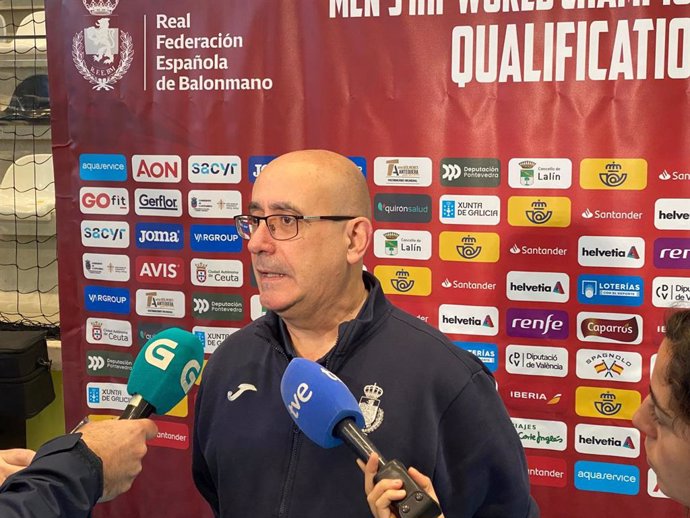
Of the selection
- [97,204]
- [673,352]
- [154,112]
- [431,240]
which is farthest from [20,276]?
[673,352]

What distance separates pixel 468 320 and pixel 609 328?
0.44 m

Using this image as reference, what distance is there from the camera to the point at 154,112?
281 cm

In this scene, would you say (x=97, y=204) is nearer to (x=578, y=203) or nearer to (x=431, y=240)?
(x=431, y=240)

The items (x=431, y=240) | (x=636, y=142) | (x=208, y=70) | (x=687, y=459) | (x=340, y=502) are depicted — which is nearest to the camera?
(x=687, y=459)

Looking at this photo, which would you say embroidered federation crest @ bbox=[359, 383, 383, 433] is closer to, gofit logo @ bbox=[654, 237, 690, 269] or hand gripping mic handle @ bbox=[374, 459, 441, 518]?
hand gripping mic handle @ bbox=[374, 459, 441, 518]

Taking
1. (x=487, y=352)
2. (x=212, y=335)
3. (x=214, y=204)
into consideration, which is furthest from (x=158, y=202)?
(x=487, y=352)

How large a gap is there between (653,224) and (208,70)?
1592 mm

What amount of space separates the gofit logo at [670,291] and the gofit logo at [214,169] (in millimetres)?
1446

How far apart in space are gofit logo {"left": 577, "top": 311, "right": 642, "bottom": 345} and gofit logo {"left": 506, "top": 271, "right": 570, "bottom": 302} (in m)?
0.09

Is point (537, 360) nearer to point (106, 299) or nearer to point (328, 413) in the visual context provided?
point (328, 413)

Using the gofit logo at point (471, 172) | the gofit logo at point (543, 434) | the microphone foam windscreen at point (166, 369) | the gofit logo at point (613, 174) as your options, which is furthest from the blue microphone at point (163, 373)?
the gofit logo at point (613, 174)

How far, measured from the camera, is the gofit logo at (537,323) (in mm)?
2436

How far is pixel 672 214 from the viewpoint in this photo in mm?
2311

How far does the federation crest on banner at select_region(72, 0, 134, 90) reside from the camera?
2.82 metres
